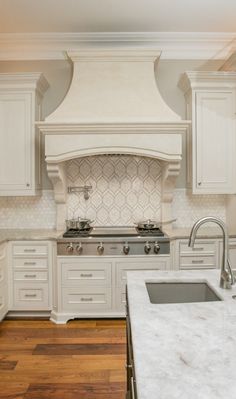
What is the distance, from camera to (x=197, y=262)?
11.3ft

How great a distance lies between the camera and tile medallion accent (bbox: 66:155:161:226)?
13.0 feet

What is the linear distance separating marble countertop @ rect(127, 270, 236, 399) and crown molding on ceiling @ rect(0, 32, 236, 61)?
3207 millimetres

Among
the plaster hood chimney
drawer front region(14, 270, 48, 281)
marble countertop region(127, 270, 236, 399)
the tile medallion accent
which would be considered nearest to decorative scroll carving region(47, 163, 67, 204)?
the tile medallion accent

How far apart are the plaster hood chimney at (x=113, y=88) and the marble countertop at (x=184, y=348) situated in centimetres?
235

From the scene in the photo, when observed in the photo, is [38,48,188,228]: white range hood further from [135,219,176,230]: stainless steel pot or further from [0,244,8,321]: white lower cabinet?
[0,244,8,321]: white lower cabinet

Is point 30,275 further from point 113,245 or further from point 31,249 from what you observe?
point 113,245

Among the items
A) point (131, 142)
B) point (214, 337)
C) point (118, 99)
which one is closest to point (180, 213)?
point (131, 142)

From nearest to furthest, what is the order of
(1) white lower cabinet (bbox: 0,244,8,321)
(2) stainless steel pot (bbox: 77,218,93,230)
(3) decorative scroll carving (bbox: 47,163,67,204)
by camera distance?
(1) white lower cabinet (bbox: 0,244,8,321), (3) decorative scroll carving (bbox: 47,163,67,204), (2) stainless steel pot (bbox: 77,218,93,230)

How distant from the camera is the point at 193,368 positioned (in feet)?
3.02

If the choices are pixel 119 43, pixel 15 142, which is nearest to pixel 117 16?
pixel 119 43

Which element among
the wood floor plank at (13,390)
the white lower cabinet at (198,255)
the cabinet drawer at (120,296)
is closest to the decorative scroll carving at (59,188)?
the cabinet drawer at (120,296)

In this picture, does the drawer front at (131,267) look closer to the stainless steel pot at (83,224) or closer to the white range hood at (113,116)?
the stainless steel pot at (83,224)

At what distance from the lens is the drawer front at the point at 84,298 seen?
11.2 feet

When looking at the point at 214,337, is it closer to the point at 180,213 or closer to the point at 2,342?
the point at 2,342
